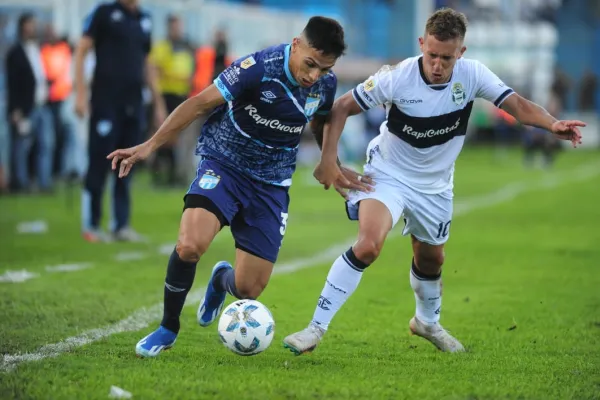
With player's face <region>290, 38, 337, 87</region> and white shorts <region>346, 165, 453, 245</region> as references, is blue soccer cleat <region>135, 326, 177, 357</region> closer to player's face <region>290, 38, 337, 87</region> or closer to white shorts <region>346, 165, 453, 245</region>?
white shorts <region>346, 165, 453, 245</region>

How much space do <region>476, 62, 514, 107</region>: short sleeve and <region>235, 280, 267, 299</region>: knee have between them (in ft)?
5.54

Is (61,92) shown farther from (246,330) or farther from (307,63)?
(246,330)

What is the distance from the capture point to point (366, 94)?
6.60 metres

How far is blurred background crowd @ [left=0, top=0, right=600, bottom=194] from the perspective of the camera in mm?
18312

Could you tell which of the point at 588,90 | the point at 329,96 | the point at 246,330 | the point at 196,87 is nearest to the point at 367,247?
the point at 246,330

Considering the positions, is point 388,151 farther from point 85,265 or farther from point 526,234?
point 526,234

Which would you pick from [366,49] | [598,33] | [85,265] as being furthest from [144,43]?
[598,33]

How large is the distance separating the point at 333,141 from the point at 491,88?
0.95 meters

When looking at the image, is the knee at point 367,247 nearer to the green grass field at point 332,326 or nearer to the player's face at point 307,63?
the green grass field at point 332,326

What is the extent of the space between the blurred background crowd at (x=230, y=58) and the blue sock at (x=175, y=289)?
3697 mm

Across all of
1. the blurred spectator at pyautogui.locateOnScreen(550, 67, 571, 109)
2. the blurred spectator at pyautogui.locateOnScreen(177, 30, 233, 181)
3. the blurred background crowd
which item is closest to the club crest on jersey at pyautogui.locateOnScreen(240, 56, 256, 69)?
the blurred background crowd

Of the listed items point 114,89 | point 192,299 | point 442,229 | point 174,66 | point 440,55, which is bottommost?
point 174,66

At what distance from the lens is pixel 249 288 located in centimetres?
675

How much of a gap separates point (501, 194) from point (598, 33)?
2933 cm
